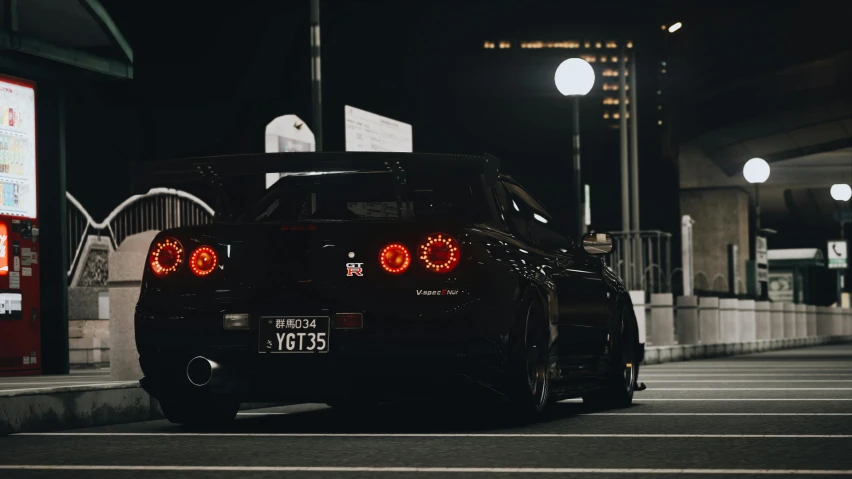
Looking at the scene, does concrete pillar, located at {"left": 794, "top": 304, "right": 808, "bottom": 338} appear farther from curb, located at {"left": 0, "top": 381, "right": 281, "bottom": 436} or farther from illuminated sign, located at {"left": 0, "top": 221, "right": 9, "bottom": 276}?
curb, located at {"left": 0, "top": 381, "right": 281, "bottom": 436}

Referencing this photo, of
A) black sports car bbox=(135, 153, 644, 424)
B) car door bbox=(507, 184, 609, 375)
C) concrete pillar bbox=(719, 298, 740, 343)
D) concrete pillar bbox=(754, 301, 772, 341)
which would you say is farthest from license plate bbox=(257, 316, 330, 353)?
concrete pillar bbox=(754, 301, 772, 341)

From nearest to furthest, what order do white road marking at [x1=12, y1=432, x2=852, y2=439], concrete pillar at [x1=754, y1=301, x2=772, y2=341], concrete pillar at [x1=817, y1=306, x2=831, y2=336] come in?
1. white road marking at [x1=12, y1=432, x2=852, y2=439]
2. concrete pillar at [x1=754, y1=301, x2=772, y2=341]
3. concrete pillar at [x1=817, y1=306, x2=831, y2=336]

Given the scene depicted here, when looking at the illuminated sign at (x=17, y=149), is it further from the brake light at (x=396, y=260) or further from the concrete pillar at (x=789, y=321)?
the concrete pillar at (x=789, y=321)

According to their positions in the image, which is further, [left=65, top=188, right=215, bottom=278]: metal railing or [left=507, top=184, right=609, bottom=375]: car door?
[left=65, top=188, right=215, bottom=278]: metal railing

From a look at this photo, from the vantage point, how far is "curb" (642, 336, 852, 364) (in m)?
20.4

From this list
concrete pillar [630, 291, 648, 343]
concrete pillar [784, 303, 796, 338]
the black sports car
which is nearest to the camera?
the black sports car

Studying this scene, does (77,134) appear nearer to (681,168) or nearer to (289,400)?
(681,168)

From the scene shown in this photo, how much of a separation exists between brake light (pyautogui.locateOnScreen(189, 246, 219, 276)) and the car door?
200cm

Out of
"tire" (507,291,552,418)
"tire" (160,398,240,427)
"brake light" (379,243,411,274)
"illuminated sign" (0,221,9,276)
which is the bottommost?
"tire" (160,398,240,427)

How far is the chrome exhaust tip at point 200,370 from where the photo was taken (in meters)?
8.19

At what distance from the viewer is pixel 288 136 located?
63.7 ft

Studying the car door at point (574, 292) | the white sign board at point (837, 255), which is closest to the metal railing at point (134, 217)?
the car door at point (574, 292)

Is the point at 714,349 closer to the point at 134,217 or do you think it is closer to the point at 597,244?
the point at 134,217

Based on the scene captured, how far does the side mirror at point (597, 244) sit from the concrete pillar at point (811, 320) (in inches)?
1207
